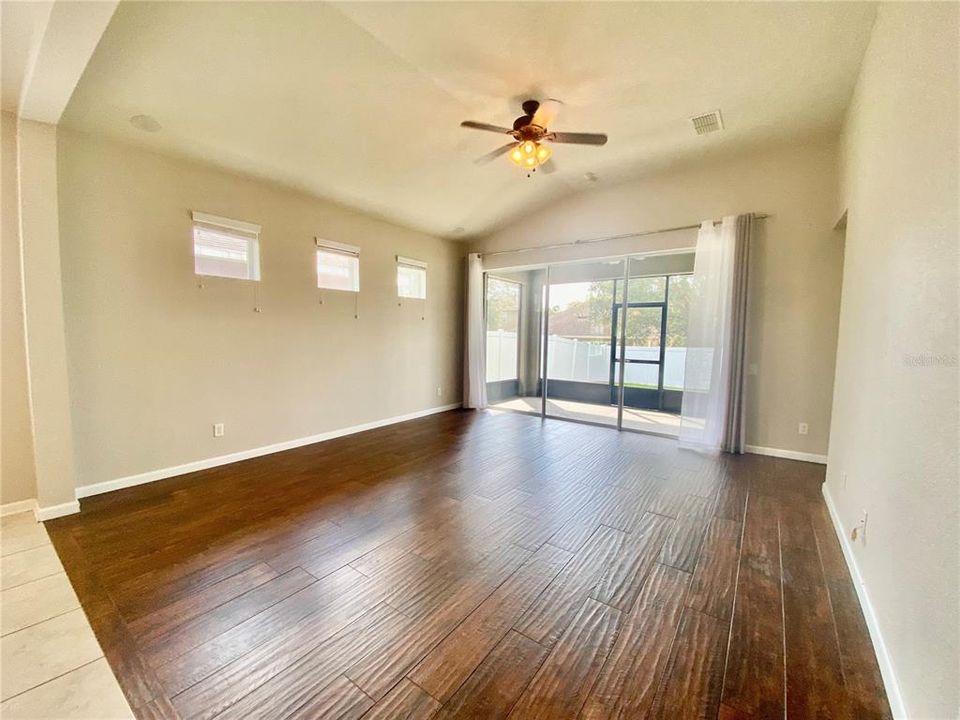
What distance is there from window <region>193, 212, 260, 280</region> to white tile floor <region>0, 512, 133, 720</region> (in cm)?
240

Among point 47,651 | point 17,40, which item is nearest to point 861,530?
point 47,651

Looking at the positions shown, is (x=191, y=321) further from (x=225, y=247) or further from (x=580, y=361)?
(x=580, y=361)

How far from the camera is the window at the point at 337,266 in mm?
4297

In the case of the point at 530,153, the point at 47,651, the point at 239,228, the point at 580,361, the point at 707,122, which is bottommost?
the point at 47,651

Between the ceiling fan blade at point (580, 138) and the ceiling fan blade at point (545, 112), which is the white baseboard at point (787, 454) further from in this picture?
the ceiling fan blade at point (545, 112)

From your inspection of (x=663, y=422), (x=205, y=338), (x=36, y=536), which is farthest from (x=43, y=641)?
(x=663, y=422)

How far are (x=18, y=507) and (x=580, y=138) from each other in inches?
193

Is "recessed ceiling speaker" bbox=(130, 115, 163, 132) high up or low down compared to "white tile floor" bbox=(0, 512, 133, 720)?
→ up

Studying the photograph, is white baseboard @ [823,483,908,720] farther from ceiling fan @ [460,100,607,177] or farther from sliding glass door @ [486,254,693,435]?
ceiling fan @ [460,100,607,177]

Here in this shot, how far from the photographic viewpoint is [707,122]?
10.9 feet

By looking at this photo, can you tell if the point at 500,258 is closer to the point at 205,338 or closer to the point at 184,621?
the point at 205,338

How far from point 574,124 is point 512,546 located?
360cm

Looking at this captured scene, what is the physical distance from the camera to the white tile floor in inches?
51.0

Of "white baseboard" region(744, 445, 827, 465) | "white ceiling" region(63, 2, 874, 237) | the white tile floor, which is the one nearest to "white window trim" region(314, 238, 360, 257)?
"white ceiling" region(63, 2, 874, 237)
